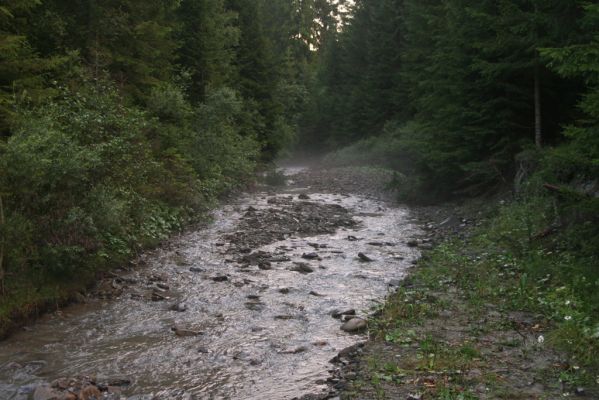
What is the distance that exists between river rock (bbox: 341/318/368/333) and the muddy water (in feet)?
0.51

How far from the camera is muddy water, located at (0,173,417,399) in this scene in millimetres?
6812

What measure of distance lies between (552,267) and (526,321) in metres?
1.71

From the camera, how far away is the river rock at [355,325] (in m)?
8.36

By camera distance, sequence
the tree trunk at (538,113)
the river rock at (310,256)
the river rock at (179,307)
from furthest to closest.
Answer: the tree trunk at (538,113), the river rock at (310,256), the river rock at (179,307)

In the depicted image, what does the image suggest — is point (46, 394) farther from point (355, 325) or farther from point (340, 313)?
point (340, 313)

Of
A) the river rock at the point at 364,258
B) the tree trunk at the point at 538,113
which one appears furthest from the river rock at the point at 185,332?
the tree trunk at the point at 538,113

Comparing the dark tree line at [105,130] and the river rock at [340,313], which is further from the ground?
the dark tree line at [105,130]

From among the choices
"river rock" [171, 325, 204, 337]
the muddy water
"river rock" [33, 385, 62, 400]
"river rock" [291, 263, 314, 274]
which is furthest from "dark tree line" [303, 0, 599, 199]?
"river rock" [33, 385, 62, 400]

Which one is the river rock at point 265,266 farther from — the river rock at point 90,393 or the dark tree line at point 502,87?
the dark tree line at point 502,87

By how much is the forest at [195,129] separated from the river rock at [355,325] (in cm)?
321

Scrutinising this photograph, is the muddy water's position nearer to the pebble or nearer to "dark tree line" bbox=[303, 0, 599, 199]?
the pebble

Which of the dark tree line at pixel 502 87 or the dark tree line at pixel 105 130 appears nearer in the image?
the dark tree line at pixel 105 130

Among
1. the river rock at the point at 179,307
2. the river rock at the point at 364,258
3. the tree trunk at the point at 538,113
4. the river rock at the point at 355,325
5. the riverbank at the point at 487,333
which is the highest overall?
the tree trunk at the point at 538,113

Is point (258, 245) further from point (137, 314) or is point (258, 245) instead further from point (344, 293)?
point (137, 314)
